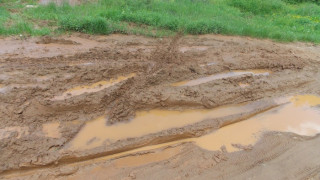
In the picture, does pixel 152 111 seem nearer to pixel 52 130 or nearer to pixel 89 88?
pixel 89 88

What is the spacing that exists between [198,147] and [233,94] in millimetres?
1775

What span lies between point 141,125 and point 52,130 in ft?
4.83

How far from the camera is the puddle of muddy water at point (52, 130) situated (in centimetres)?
Answer: 370

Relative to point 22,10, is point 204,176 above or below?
below

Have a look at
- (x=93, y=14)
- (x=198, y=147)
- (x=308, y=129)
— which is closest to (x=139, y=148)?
(x=198, y=147)

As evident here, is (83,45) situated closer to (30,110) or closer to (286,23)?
(30,110)

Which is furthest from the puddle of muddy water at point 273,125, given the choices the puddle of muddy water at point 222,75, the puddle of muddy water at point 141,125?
the puddle of muddy water at point 222,75

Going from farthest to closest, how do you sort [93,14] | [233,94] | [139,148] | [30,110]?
A: [93,14]
[233,94]
[30,110]
[139,148]

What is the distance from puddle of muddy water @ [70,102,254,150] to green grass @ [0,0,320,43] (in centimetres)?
376

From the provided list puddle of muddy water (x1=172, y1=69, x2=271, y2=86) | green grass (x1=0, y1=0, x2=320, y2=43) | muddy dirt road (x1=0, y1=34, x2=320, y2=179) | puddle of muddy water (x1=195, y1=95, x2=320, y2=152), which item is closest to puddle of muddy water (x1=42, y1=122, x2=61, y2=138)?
muddy dirt road (x1=0, y1=34, x2=320, y2=179)

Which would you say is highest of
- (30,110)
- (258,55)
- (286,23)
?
(286,23)

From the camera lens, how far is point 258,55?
6797 millimetres

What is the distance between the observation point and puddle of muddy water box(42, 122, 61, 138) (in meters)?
3.70

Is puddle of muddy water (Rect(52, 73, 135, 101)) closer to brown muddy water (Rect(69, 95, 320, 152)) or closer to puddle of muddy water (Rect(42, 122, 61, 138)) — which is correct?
puddle of muddy water (Rect(42, 122, 61, 138))
